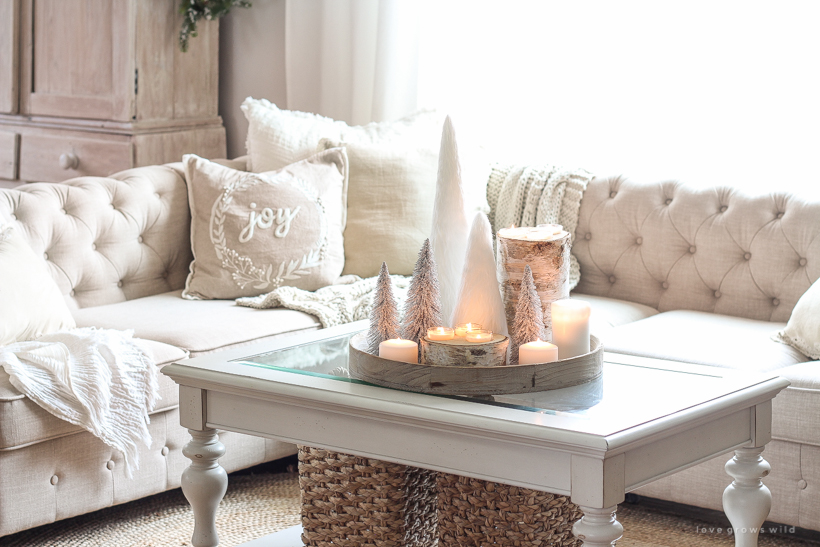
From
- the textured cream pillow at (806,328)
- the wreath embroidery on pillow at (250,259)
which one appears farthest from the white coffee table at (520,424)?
the wreath embroidery on pillow at (250,259)

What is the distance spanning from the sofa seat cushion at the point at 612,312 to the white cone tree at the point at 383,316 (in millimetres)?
919

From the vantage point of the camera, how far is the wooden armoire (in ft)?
11.1

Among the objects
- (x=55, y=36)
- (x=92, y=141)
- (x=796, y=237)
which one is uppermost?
(x=55, y=36)

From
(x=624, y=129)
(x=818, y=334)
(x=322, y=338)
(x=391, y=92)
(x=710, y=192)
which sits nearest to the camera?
(x=322, y=338)

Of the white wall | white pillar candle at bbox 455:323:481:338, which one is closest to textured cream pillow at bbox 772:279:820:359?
white pillar candle at bbox 455:323:481:338

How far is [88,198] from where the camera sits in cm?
253

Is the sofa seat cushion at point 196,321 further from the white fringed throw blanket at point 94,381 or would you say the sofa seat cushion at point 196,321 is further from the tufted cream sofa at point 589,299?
the white fringed throw blanket at point 94,381

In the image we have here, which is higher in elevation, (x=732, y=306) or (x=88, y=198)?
(x=88, y=198)

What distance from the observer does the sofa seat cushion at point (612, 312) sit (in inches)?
94.8

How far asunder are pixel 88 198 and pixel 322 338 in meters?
1.03

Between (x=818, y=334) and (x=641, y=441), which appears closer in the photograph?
(x=641, y=441)

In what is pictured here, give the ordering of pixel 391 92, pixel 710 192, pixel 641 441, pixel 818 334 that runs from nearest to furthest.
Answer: pixel 641 441
pixel 818 334
pixel 710 192
pixel 391 92

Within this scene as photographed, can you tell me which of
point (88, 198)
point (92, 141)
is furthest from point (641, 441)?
point (92, 141)

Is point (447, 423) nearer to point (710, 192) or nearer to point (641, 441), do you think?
point (641, 441)
